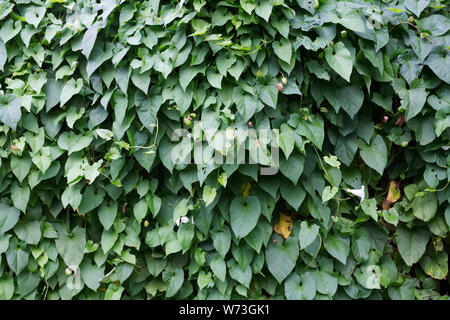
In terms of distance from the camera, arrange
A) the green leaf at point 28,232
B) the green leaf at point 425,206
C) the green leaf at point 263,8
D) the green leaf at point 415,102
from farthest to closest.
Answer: the green leaf at point 28,232 < the green leaf at point 425,206 < the green leaf at point 415,102 < the green leaf at point 263,8

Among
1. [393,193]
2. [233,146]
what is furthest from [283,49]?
[393,193]

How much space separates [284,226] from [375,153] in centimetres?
54

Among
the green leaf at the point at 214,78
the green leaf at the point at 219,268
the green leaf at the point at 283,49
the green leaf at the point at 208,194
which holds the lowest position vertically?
the green leaf at the point at 219,268

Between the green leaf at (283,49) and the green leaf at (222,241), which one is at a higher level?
the green leaf at (283,49)

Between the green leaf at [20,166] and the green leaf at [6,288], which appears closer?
the green leaf at [20,166]

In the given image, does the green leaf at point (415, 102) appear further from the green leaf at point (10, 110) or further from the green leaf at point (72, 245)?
the green leaf at point (10, 110)

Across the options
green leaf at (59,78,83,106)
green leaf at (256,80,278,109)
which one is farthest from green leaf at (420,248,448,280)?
green leaf at (59,78,83,106)

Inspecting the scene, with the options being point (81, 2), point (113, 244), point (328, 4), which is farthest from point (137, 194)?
point (328, 4)

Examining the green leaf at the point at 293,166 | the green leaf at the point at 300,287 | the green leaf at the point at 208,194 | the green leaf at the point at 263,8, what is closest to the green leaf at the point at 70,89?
the green leaf at the point at 208,194

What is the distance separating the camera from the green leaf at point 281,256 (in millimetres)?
1902

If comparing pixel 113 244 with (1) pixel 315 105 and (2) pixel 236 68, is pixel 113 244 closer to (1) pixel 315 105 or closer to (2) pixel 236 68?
(2) pixel 236 68

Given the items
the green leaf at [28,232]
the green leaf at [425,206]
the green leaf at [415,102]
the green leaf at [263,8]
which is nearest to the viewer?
the green leaf at [263,8]

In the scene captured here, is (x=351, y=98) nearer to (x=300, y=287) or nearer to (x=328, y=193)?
(x=328, y=193)

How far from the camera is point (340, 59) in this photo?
1.77 metres
